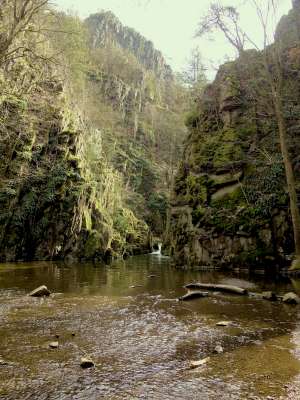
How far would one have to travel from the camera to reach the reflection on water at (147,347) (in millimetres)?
4117

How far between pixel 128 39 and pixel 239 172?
8641cm

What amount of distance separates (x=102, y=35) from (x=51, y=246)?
235ft

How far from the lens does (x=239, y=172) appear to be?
18.4m

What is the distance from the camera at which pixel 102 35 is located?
8525 cm

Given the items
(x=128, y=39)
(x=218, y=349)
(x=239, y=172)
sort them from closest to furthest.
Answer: (x=218, y=349) < (x=239, y=172) < (x=128, y=39)

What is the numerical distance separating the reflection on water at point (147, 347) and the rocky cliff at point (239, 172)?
703cm

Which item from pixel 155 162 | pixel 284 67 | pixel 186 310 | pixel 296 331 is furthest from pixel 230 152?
pixel 155 162

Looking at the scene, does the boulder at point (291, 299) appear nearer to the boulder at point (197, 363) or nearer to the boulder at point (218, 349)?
the boulder at point (218, 349)

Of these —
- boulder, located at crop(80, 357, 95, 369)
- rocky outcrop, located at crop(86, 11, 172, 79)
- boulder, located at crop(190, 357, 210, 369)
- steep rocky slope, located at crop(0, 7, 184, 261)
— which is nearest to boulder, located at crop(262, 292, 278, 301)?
boulder, located at crop(190, 357, 210, 369)

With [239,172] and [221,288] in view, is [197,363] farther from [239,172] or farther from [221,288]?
[239,172]

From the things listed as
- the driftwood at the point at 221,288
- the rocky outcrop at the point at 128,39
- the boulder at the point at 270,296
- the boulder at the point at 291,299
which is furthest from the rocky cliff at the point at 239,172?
the rocky outcrop at the point at 128,39

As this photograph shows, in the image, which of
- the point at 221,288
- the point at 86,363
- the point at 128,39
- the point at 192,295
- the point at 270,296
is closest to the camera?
the point at 86,363

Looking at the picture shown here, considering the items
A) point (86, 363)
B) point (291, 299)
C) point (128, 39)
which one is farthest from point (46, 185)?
point (128, 39)

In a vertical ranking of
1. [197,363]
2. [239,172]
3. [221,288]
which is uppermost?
[239,172]
